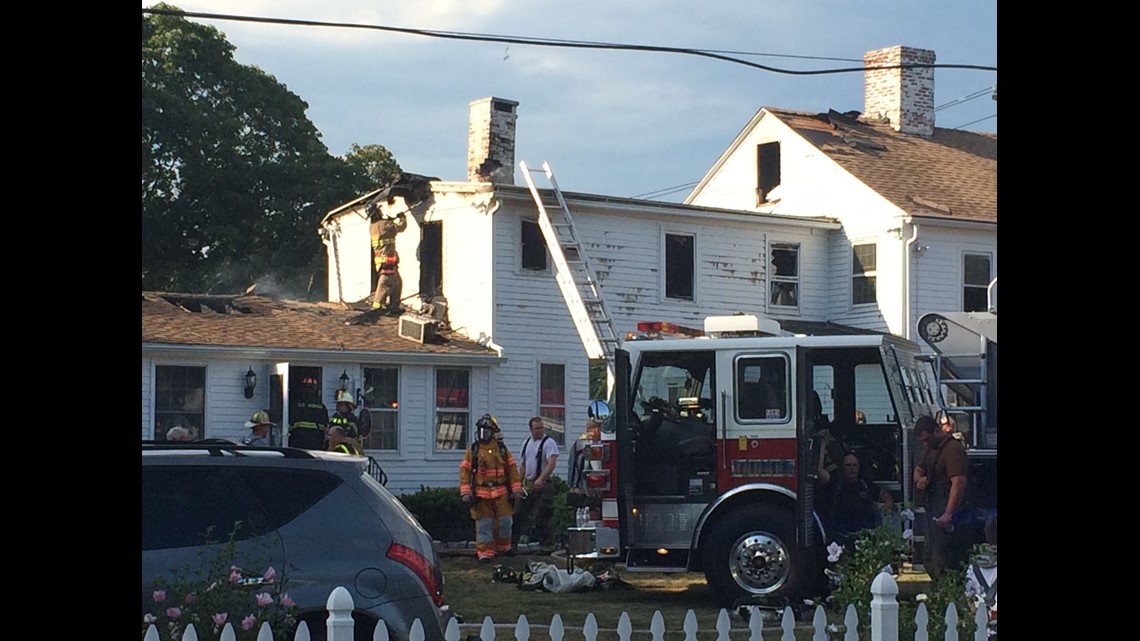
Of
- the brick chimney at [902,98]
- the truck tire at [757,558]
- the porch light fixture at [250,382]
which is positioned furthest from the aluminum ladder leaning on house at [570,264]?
the truck tire at [757,558]

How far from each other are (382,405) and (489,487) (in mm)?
7882

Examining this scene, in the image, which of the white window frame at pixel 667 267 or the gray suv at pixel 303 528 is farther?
the white window frame at pixel 667 267

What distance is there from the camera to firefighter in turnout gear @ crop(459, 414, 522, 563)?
16891 mm

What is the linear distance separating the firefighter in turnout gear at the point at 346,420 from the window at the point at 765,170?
11337mm

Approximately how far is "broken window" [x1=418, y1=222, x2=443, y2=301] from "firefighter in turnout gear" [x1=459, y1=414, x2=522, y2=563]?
978 centimetres

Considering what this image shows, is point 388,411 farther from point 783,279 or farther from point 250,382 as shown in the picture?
point 783,279

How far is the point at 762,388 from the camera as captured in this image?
13.2 metres

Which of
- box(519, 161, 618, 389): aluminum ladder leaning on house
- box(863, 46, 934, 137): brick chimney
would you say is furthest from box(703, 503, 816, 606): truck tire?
box(863, 46, 934, 137): brick chimney

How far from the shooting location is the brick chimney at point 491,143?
27.0 meters

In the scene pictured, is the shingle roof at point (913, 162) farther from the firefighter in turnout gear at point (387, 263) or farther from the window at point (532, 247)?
the firefighter in turnout gear at point (387, 263)

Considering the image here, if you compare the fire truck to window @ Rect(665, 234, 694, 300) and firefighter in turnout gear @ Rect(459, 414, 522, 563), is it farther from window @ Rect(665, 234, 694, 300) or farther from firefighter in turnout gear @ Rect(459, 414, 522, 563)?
window @ Rect(665, 234, 694, 300)

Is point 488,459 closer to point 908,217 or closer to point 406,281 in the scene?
point 406,281
